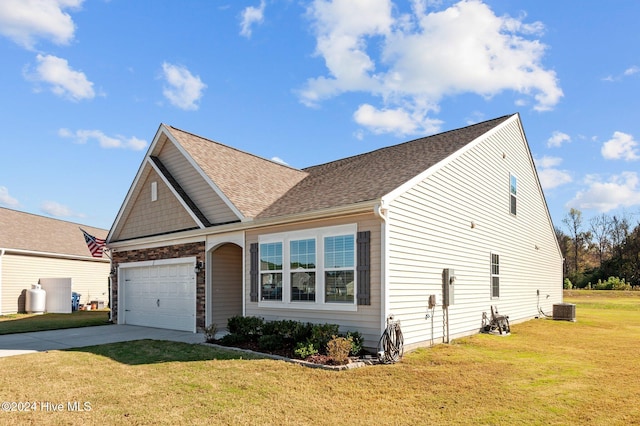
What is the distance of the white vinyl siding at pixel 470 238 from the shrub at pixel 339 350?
1315mm

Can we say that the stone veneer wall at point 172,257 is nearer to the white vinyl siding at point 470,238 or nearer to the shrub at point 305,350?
the shrub at point 305,350

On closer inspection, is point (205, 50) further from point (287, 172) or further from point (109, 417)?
point (109, 417)

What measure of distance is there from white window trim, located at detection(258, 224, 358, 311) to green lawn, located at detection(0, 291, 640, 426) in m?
1.88

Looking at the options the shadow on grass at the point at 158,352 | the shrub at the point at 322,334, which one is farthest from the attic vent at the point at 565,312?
the shadow on grass at the point at 158,352

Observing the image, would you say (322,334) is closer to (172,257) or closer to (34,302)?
(172,257)

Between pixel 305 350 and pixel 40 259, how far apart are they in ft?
68.4

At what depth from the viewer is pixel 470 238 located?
12781 mm

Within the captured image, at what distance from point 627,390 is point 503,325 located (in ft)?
20.9

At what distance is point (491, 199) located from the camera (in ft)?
46.7

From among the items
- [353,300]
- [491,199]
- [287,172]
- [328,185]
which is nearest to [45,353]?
[353,300]

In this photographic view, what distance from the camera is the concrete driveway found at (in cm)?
1101

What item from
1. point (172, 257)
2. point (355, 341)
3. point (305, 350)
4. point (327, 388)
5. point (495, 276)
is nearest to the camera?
point (327, 388)

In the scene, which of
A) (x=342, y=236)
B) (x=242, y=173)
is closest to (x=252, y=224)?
(x=342, y=236)

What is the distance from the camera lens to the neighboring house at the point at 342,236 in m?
9.65
